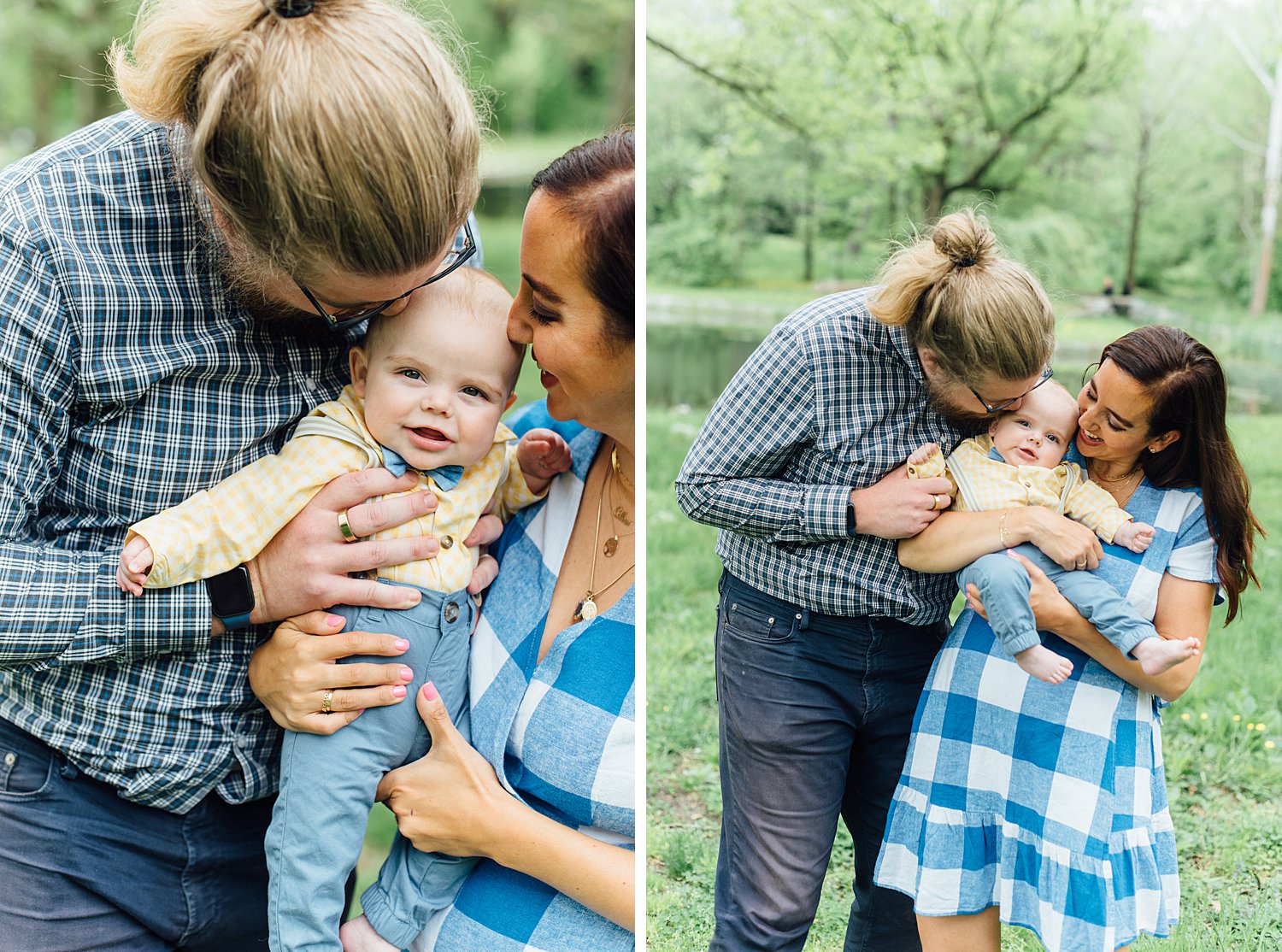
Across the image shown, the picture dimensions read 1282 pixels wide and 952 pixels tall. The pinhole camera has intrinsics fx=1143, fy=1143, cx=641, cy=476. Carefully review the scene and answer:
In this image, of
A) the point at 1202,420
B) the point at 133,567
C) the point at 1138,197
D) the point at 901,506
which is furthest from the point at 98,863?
the point at 1138,197

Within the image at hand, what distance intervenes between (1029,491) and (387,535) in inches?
51.8

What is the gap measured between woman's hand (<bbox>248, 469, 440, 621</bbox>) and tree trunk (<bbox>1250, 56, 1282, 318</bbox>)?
36.8 feet

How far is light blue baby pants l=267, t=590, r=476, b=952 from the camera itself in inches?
82.0

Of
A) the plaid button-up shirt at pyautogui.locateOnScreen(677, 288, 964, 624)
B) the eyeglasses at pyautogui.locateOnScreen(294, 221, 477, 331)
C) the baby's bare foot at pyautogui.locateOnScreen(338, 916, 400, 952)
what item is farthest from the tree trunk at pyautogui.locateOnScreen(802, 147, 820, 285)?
the baby's bare foot at pyautogui.locateOnScreen(338, 916, 400, 952)

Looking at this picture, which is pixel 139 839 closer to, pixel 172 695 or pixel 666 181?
pixel 172 695

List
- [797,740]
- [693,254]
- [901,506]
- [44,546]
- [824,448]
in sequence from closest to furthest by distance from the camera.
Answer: [44,546], [901,506], [824,448], [797,740], [693,254]

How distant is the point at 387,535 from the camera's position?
2.16 m

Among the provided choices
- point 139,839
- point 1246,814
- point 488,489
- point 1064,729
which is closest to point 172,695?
point 139,839

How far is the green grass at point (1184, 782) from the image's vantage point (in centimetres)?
350

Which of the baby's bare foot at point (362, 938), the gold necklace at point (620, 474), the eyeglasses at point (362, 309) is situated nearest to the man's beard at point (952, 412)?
the gold necklace at point (620, 474)

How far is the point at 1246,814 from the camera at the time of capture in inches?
157

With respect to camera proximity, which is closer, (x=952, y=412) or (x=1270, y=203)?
(x=952, y=412)

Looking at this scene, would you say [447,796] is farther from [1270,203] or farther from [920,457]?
[1270,203]

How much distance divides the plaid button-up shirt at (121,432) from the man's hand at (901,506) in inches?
45.2
